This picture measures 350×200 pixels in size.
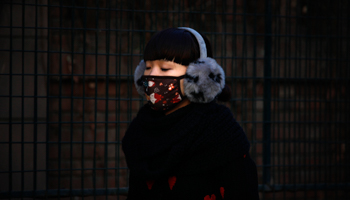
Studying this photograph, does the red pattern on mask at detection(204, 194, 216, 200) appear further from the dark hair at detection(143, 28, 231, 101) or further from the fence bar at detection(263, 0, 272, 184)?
the fence bar at detection(263, 0, 272, 184)

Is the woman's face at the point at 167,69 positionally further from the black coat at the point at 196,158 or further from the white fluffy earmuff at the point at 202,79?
the black coat at the point at 196,158

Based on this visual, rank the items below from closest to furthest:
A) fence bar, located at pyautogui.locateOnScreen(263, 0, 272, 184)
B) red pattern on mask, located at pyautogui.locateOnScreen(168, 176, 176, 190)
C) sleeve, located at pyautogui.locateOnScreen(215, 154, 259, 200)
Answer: sleeve, located at pyautogui.locateOnScreen(215, 154, 259, 200), red pattern on mask, located at pyautogui.locateOnScreen(168, 176, 176, 190), fence bar, located at pyautogui.locateOnScreen(263, 0, 272, 184)

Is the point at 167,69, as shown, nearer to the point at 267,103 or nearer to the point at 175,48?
the point at 175,48

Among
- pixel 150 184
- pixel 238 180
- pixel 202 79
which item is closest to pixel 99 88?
pixel 150 184

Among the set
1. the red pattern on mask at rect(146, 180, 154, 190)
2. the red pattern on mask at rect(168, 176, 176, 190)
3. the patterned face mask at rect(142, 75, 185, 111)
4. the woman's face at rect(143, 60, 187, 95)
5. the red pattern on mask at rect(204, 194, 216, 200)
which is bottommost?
the red pattern on mask at rect(204, 194, 216, 200)

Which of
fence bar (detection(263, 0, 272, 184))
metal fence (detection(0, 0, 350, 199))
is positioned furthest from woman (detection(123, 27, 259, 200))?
fence bar (detection(263, 0, 272, 184))

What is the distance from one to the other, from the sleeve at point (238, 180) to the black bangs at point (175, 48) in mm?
503

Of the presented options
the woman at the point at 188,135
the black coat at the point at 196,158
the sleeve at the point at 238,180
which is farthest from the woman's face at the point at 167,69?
the sleeve at the point at 238,180

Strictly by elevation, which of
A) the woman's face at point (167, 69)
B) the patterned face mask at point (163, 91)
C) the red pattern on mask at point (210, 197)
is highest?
the woman's face at point (167, 69)

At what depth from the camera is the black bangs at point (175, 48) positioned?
1.39 metres

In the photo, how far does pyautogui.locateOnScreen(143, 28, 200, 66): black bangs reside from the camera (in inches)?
54.6

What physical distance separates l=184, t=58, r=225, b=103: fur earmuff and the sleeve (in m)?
0.31

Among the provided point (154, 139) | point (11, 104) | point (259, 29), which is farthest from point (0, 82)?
point (259, 29)

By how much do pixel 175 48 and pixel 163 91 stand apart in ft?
0.66
